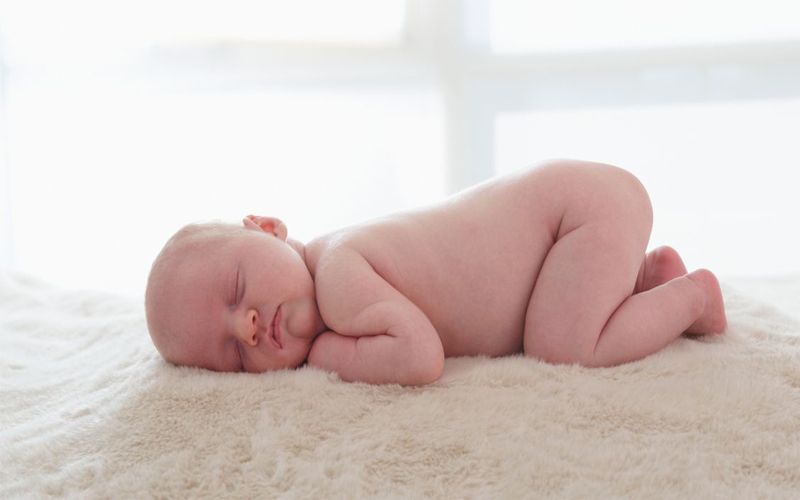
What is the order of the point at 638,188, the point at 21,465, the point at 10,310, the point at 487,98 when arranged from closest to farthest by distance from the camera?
the point at 21,465 < the point at 638,188 < the point at 10,310 < the point at 487,98

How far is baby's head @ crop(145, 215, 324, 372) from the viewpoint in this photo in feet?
4.19

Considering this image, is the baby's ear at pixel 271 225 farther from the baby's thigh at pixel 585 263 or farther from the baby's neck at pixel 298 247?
the baby's thigh at pixel 585 263

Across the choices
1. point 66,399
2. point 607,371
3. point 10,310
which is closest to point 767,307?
point 607,371

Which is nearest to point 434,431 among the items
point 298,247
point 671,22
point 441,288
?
point 441,288

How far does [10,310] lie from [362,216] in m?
1.28

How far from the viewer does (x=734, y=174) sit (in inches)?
111

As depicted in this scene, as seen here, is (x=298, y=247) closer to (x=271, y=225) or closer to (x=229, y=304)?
(x=271, y=225)

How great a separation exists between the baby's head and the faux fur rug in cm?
6

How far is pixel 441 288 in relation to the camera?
55.1 inches

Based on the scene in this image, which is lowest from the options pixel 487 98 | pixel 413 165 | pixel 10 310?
pixel 10 310

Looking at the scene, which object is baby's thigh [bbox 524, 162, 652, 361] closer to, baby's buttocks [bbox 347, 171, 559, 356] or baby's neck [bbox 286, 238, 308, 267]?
baby's buttocks [bbox 347, 171, 559, 356]

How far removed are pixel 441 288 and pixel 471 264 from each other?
65 mm

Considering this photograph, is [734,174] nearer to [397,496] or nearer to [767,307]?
[767,307]

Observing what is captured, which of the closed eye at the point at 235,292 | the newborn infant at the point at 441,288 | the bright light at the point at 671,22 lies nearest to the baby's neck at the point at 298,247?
the newborn infant at the point at 441,288
